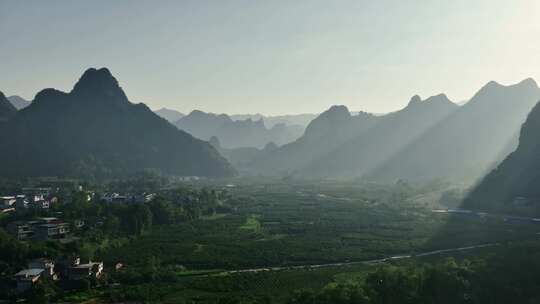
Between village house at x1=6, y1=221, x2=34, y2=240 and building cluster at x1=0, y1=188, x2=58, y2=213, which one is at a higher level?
building cluster at x1=0, y1=188, x2=58, y2=213

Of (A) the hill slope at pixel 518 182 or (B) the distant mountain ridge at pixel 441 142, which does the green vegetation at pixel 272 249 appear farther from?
(B) the distant mountain ridge at pixel 441 142

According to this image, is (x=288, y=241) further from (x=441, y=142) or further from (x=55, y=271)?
(x=441, y=142)

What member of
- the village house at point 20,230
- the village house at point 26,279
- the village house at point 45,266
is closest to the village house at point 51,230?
the village house at point 20,230

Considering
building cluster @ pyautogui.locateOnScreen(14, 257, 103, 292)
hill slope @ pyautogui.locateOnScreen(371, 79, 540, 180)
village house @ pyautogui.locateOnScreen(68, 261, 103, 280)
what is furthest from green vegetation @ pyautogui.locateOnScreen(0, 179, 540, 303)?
hill slope @ pyautogui.locateOnScreen(371, 79, 540, 180)

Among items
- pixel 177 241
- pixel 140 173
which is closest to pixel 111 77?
pixel 140 173

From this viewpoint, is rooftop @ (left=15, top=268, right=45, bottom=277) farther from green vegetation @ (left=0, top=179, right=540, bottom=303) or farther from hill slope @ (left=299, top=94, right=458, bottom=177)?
hill slope @ (left=299, top=94, right=458, bottom=177)
